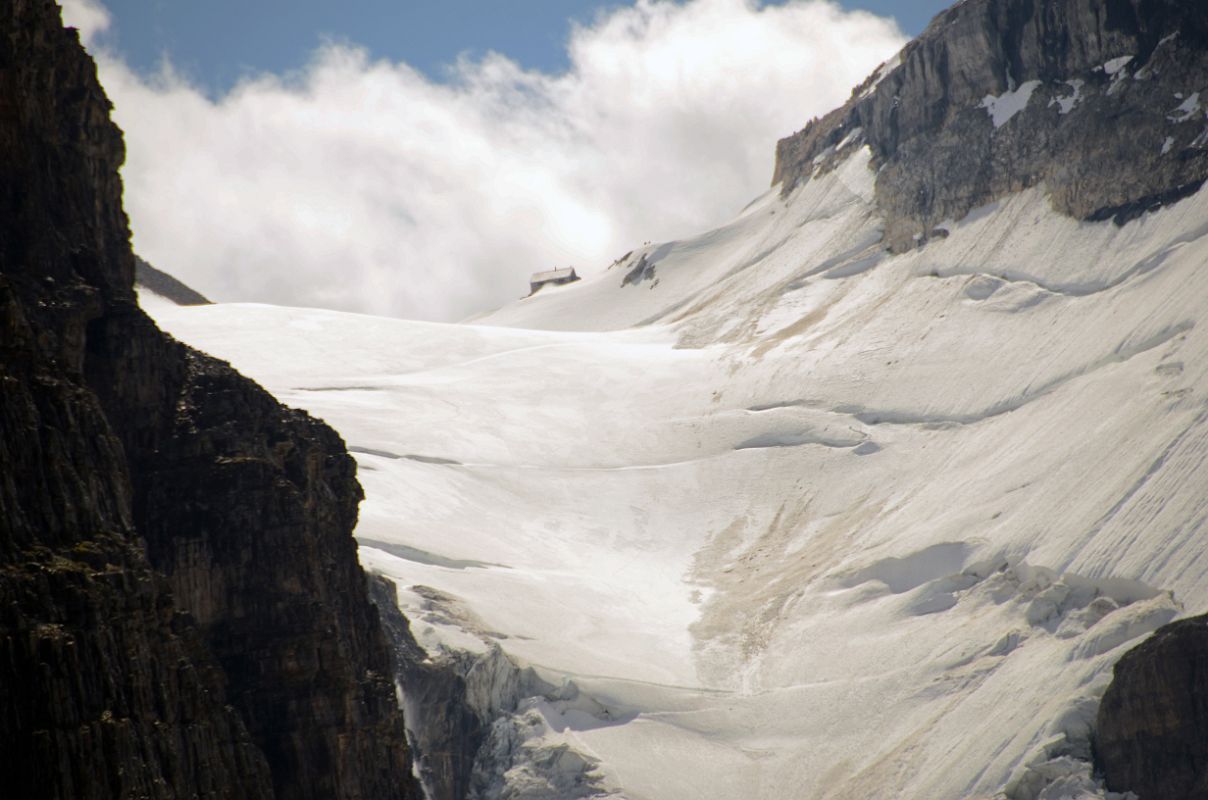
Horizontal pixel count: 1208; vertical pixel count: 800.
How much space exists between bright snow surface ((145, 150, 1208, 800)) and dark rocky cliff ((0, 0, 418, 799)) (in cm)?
3294

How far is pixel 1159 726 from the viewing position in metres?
65.9

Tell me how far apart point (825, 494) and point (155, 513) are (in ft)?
212

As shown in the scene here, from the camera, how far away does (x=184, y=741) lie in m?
29.3

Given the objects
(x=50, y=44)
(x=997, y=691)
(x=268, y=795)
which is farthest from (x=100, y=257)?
(x=997, y=691)

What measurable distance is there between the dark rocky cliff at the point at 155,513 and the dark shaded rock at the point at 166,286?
126 m

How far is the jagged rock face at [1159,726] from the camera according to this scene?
6544cm

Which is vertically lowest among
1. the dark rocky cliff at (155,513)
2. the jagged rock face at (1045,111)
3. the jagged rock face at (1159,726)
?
the jagged rock face at (1159,726)

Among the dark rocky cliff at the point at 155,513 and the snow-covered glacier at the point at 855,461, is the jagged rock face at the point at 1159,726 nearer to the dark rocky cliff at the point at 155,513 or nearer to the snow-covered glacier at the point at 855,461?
the snow-covered glacier at the point at 855,461

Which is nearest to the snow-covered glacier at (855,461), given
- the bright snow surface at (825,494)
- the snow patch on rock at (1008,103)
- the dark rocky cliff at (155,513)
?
the bright snow surface at (825,494)

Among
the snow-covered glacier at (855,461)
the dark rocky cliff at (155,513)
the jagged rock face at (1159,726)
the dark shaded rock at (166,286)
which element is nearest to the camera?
the dark rocky cliff at (155,513)

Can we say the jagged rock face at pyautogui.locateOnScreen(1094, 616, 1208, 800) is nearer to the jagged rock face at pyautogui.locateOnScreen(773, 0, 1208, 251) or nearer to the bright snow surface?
the bright snow surface

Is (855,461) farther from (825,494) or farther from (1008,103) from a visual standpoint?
(1008,103)

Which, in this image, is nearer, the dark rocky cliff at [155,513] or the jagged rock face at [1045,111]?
the dark rocky cliff at [155,513]

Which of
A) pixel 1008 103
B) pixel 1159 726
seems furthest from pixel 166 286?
pixel 1159 726
